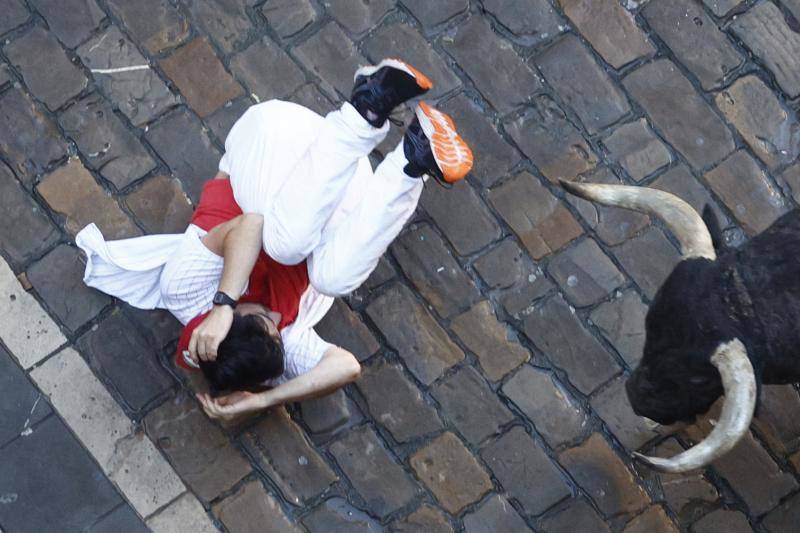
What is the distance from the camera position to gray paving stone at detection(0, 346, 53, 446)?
553 cm

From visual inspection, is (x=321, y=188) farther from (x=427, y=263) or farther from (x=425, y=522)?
(x=425, y=522)

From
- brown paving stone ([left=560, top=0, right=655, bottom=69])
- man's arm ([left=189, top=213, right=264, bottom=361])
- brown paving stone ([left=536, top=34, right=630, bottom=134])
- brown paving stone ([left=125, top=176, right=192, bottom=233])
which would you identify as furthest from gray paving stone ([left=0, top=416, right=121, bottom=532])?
brown paving stone ([left=560, top=0, right=655, bottom=69])

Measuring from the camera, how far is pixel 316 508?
18.1 feet

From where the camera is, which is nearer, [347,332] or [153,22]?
[347,332]

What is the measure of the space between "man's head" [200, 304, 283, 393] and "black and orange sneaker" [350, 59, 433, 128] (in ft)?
3.40

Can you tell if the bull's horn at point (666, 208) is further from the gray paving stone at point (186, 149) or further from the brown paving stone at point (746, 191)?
the gray paving stone at point (186, 149)

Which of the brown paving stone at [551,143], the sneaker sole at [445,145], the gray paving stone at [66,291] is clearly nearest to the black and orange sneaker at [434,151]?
the sneaker sole at [445,145]

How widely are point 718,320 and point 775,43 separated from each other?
2135 millimetres

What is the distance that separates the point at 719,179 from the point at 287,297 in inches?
89.6

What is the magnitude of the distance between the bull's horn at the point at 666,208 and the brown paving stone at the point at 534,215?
45.6 inches

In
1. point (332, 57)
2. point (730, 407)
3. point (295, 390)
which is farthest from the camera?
point (332, 57)

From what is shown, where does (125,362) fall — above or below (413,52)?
below

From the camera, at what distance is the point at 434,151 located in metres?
4.84

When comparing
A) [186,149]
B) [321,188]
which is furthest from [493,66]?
[186,149]
